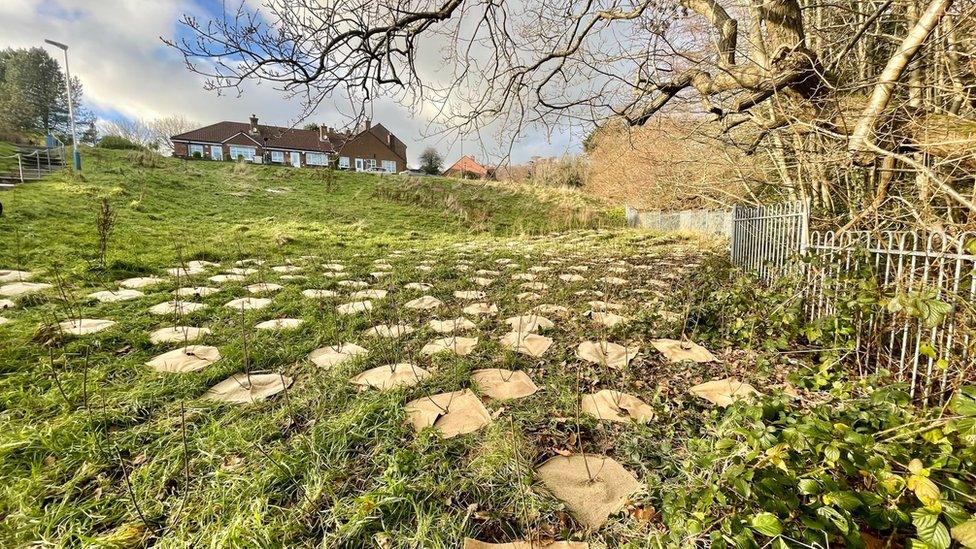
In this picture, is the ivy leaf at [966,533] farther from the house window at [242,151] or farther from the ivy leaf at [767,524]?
the house window at [242,151]

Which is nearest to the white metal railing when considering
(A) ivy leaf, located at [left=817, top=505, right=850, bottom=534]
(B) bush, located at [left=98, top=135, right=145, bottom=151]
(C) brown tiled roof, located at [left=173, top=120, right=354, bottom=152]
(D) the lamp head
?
(B) bush, located at [left=98, top=135, right=145, bottom=151]

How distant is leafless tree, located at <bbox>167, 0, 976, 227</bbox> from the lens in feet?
8.26

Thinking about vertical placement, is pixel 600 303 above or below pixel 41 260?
below

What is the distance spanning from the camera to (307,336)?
288 cm

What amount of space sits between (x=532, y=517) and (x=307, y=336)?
2199 millimetres

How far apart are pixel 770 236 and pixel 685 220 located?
9.06 m

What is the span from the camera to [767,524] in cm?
94

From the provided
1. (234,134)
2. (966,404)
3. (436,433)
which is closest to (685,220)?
(966,404)

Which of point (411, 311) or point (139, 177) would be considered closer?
point (411, 311)

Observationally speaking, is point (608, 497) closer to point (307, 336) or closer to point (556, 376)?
point (556, 376)

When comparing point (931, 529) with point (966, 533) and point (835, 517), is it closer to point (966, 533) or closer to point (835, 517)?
point (966, 533)

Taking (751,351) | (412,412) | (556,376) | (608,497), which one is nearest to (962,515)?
(608,497)

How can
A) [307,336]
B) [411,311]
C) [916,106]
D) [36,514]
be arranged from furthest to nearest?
[411,311], [307,336], [916,106], [36,514]

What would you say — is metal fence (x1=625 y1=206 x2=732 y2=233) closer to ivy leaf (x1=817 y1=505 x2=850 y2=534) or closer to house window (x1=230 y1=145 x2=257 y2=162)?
ivy leaf (x1=817 y1=505 x2=850 y2=534)
